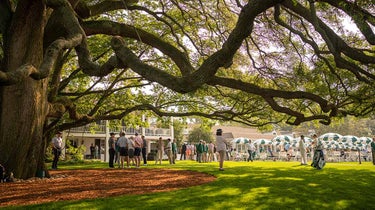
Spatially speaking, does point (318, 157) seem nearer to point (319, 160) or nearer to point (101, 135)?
point (319, 160)

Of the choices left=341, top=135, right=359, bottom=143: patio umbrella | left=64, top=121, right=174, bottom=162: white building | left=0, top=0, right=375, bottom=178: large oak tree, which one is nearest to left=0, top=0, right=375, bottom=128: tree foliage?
left=0, top=0, right=375, bottom=178: large oak tree

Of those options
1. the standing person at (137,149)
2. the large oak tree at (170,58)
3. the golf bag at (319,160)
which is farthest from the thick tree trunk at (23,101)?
the golf bag at (319,160)

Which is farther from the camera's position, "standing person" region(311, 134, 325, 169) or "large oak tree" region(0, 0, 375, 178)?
"standing person" region(311, 134, 325, 169)

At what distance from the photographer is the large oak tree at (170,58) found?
6.77 metres

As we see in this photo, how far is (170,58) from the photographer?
12781 millimetres

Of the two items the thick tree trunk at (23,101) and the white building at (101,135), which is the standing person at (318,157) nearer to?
the thick tree trunk at (23,101)

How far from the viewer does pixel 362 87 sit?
14.1 m

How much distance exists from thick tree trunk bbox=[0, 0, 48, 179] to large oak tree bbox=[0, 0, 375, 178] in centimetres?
3

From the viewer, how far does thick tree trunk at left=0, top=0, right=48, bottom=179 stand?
8578mm

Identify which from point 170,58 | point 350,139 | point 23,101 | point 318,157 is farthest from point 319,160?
point 350,139

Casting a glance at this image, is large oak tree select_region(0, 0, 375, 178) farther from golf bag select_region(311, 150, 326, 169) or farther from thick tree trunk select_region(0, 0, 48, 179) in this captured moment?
golf bag select_region(311, 150, 326, 169)

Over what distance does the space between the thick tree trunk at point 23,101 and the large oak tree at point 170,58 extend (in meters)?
0.03

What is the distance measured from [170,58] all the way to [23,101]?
19.3 ft

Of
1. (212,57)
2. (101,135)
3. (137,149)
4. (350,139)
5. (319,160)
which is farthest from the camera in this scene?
(101,135)
